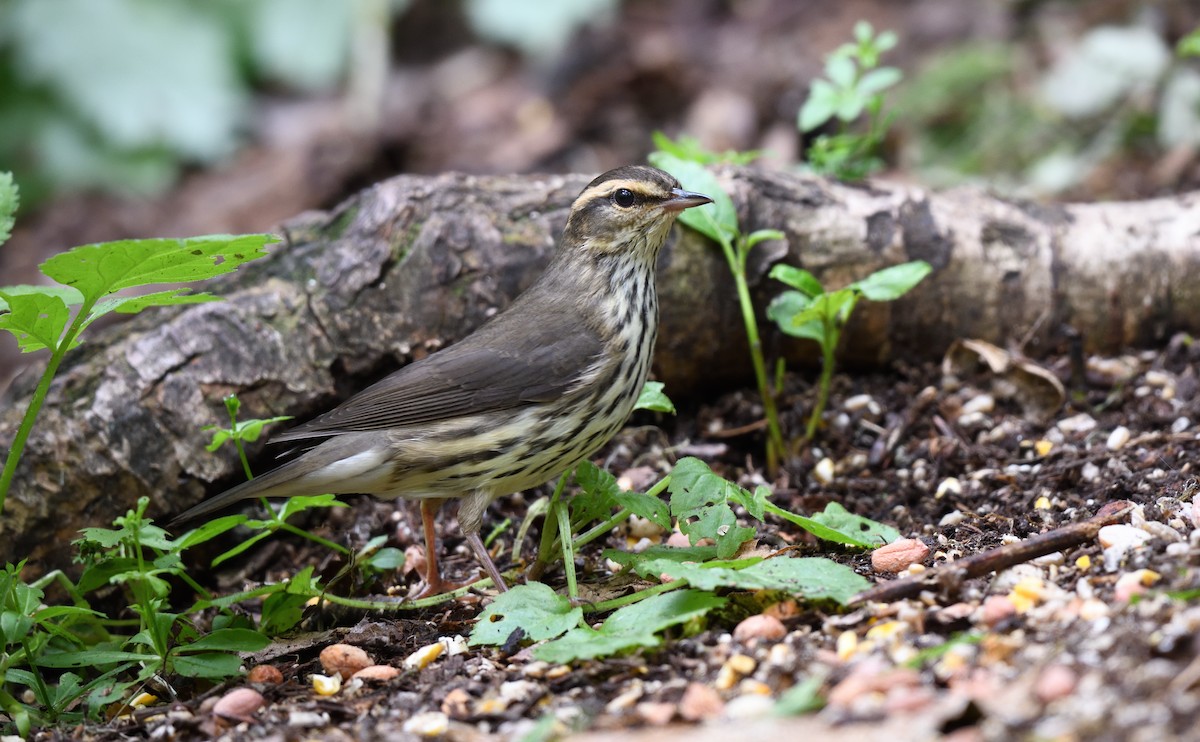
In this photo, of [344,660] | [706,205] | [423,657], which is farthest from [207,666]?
[706,205]

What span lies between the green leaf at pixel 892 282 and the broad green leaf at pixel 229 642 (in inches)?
87.8

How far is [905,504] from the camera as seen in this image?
4.21m

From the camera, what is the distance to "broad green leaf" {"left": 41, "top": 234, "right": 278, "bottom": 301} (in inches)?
118

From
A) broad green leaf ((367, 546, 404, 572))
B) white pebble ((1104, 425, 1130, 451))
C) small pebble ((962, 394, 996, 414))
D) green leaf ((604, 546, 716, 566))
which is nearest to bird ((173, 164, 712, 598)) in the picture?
broad green leaf ((367, 546, 404, 572))

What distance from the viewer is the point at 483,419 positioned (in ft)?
13.1

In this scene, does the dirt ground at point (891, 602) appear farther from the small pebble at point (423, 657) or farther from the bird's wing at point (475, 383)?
the bird's wing at point (475, 383)

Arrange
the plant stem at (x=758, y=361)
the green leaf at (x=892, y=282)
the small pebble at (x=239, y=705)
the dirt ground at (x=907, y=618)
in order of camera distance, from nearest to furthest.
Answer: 1. the dirt ground at (x=907, y=618)
2. the small pebble at (x=239, y=705)
3. the green leaf at (x=892, y=282)
4. the plant stem at (x=758, y=361)

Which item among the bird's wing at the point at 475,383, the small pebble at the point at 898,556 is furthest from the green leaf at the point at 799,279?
the small pebble at the point at 898,556

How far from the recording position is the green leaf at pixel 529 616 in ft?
10.4

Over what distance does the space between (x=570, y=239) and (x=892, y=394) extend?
5.05 feet

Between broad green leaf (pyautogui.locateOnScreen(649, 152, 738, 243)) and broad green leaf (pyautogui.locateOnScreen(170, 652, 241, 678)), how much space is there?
7.43 feet

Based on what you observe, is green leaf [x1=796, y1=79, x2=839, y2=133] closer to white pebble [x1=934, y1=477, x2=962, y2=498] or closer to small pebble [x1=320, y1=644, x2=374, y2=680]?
white pebble [x1=934, y1=477, x2=962, y2=498]

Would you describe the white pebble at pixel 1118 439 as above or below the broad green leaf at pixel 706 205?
below

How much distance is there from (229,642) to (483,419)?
3.53 feet
